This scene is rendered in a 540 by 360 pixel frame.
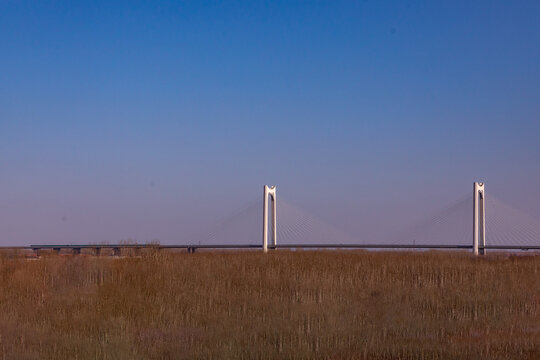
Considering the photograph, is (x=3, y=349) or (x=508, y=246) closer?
(x=3, y=349)

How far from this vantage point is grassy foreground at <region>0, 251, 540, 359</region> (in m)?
8.80

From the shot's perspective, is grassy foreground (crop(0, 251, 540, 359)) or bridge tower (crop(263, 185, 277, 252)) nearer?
grassy foreground (crop(0, 251, 540, 359))

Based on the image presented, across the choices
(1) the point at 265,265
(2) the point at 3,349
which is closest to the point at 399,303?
(1) the point at 265,265

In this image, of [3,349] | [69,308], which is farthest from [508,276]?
[3,349]

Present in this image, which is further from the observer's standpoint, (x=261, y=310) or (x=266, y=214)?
(x=266, y=214)

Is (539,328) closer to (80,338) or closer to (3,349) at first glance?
(80,338)

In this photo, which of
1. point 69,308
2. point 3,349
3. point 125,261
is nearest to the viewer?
point 3,349

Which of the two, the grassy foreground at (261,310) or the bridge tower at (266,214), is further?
the bridge tower at (266,214)

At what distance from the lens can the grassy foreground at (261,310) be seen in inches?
346

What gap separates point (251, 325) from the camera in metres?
10.3

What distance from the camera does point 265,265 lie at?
17.2 meters

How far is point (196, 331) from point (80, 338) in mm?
1689

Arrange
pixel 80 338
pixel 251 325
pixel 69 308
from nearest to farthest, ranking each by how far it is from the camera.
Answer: pixel 80 338
pixel 251 325
pixel 69 308

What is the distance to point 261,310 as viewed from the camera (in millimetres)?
11781
